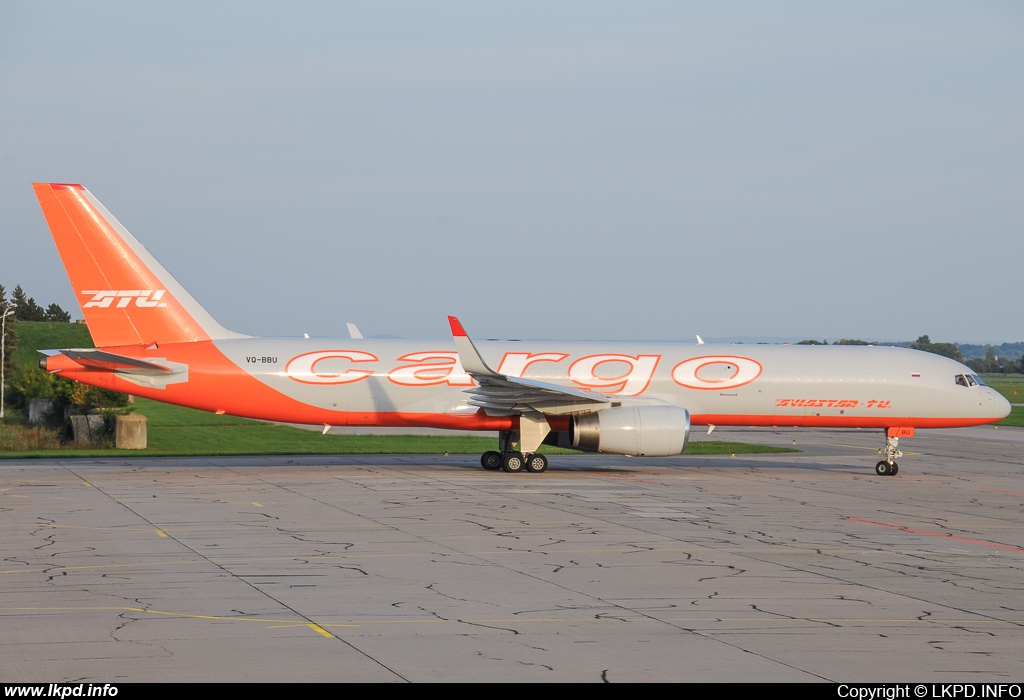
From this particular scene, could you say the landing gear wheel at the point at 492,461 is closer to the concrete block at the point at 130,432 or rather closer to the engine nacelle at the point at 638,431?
the engine nacelle at the point at 638,431

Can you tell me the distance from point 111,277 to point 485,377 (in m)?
10.00

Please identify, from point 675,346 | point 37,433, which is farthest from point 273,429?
point 675,346

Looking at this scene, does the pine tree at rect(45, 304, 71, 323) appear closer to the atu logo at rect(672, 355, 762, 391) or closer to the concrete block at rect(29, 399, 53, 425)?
the concrete block at rect(29, 399, 53, 425)

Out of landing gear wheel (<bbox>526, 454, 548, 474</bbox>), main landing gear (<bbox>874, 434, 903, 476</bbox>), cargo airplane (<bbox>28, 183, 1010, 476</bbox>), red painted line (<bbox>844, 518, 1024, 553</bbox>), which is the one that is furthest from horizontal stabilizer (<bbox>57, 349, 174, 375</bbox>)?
main landing gear (<bbox>874, 434, 903, 476</bbox>)

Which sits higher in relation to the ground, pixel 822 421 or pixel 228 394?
pixel 228 394

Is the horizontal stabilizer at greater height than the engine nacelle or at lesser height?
greater

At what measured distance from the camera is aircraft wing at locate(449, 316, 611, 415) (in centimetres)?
2555

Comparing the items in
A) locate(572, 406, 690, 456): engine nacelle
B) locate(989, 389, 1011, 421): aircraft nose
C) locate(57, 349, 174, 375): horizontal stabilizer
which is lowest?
locate(572, 406, 690, 456): engine nacelle

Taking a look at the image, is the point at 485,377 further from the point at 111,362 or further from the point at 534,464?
the point at 111,362

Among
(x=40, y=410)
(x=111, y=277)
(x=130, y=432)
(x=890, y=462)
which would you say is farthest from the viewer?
(x=40, y=410)

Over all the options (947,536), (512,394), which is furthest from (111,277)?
(947,536)

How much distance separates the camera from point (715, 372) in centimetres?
2891

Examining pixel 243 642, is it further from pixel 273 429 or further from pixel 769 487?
pixel 273 429

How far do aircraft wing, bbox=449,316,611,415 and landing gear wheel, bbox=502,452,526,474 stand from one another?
1169mm
